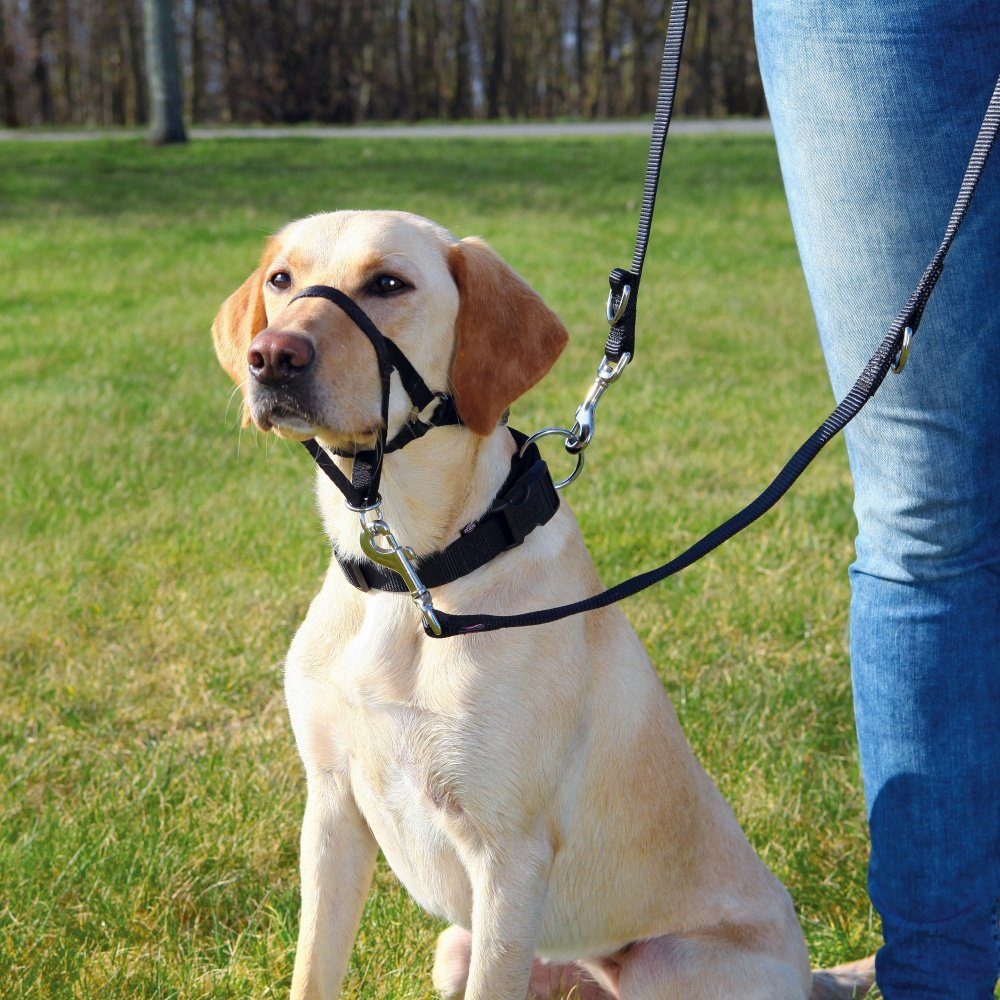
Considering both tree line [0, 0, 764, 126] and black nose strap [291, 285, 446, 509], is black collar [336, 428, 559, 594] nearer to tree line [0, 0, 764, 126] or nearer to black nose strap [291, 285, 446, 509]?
black nose strap [291, 285, 446, 509]

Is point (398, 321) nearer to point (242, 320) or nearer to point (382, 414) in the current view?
point (382, 414)

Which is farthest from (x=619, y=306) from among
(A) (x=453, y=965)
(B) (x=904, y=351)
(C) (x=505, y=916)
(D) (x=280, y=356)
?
(A) (x=453, y=965)

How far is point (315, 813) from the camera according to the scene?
220 cm

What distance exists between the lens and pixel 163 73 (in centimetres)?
1595

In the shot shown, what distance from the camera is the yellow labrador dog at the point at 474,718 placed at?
2.01 meters

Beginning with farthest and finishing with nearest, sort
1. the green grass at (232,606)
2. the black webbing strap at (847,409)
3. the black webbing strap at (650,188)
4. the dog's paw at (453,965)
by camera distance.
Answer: the green grass at (232,606)
the dog's paw at (453,965)
the black webbing strap at (650,188)
the black webbing strap at (847,409)

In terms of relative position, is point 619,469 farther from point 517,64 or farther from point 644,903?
point 517,64

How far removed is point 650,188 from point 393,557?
0.76 meters

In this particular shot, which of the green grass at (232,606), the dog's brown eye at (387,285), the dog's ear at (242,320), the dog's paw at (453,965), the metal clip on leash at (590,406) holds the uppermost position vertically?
the dog's brown eye at (387,285)

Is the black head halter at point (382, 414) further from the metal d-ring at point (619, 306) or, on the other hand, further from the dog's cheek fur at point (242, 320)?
the metal d-ring at point (619, 306)

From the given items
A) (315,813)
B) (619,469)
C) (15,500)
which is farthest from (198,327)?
(315,813)

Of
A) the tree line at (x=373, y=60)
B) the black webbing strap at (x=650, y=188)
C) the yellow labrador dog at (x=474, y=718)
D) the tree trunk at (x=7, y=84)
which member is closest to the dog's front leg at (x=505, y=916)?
the yellow labrador dog at (x=474, y=718)

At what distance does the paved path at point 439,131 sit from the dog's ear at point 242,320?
620 inches

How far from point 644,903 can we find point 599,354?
5.66m
